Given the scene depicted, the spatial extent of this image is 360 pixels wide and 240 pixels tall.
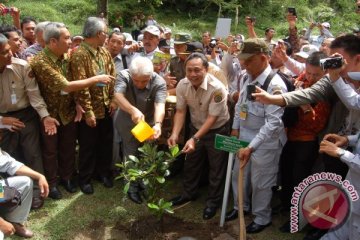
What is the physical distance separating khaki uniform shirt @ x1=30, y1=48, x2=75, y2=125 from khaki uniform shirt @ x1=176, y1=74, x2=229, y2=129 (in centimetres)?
129

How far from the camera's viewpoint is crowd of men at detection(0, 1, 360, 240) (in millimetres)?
3496

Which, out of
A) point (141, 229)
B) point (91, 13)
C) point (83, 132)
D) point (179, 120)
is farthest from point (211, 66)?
point (91, 13)

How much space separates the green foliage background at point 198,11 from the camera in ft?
69.2

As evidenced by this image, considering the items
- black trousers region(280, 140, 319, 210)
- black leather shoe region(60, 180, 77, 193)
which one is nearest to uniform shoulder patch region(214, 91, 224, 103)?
black trousers region(280, 140, 319, 210)

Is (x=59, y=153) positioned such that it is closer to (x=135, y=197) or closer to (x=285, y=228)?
(x=135, y=197)

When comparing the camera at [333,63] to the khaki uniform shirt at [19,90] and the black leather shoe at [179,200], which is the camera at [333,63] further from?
the khaki uniform shirt at [19,90]

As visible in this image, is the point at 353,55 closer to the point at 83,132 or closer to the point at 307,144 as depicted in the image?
the point at 307,144

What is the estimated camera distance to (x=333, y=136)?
304 cm

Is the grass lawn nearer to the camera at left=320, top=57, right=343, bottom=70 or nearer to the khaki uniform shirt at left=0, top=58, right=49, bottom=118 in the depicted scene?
the khaki uniform shirt at left=0, top=58, right=49, bottom=118

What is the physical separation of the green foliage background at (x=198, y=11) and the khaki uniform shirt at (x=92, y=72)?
15.4m

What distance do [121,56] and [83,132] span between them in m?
1.36

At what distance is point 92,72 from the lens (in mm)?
4219

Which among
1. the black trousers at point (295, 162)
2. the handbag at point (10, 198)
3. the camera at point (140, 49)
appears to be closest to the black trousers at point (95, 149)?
the handbag at point (10, 198)

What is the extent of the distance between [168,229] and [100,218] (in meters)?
0.80
